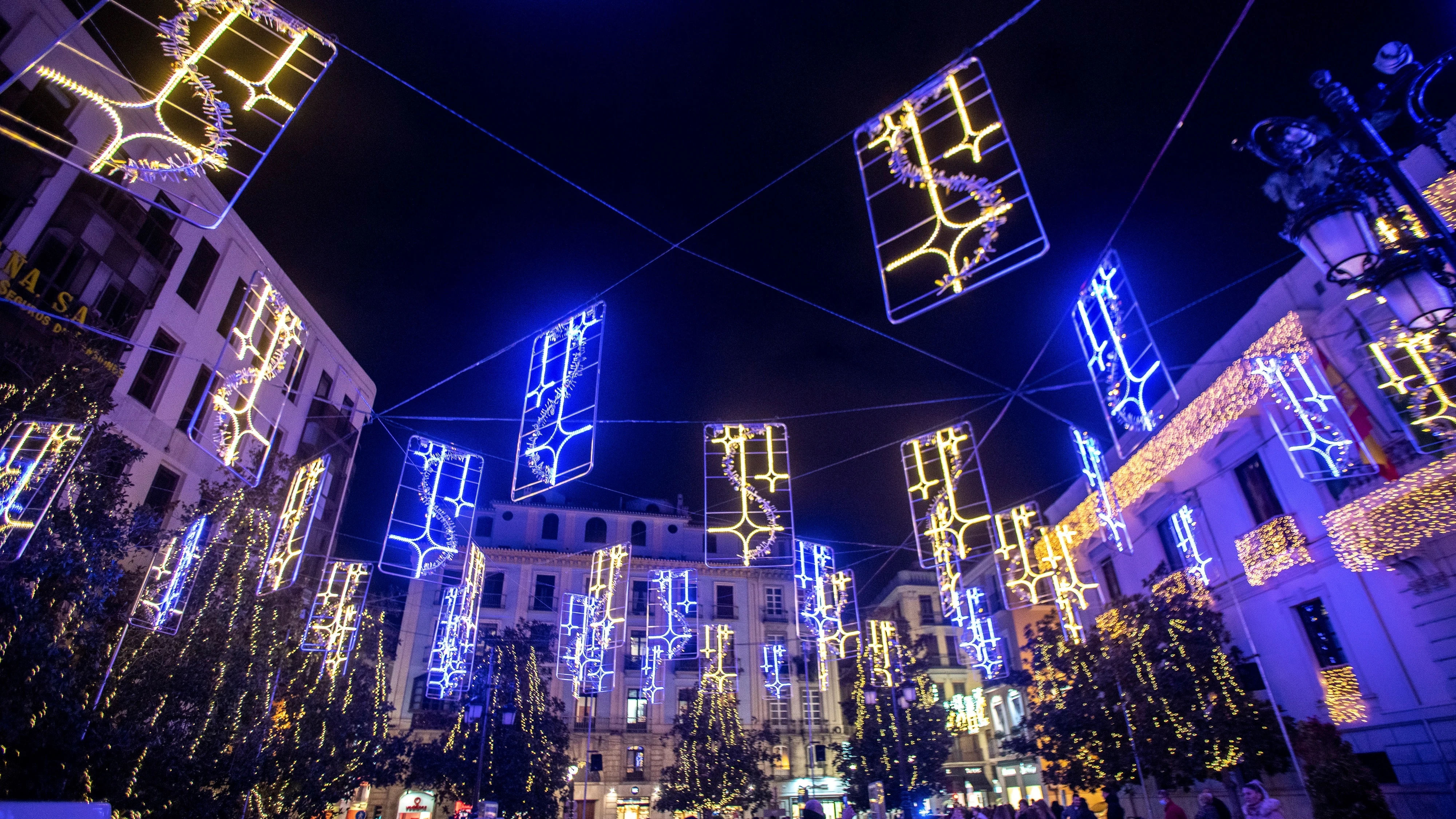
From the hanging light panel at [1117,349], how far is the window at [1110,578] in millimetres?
16564

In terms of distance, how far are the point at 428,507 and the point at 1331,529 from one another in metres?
15.9

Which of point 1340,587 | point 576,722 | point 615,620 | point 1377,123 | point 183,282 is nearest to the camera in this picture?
point 1377,123

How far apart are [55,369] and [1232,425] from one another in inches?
906

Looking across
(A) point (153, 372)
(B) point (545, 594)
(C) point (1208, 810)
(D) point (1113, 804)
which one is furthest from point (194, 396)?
(D) point (1113, 804)

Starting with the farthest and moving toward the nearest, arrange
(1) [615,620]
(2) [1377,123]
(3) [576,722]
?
1. (3) [576,722]
2. (1) [615,620]
3. (2) [1377,123]

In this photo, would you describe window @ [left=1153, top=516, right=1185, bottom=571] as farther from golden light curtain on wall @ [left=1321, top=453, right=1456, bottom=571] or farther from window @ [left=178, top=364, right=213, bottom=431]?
window @ [left=178, top=364, right=213, bottom=431]

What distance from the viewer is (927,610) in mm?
46281

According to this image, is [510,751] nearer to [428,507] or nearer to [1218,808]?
[428,507]

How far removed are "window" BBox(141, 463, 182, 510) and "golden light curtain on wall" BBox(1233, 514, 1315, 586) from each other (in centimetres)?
2796

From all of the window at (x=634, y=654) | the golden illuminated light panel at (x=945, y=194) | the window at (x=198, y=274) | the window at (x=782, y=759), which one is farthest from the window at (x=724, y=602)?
the golden illuminated light panel at (x=945, y=194)

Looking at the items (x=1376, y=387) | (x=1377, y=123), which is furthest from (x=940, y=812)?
(x=1377, y=123)

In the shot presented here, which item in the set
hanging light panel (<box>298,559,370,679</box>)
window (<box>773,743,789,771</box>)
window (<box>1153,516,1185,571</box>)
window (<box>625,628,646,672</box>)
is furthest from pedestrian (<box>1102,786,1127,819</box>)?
window (<box>625,628,646,672</box>)

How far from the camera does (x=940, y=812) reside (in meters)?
31.5

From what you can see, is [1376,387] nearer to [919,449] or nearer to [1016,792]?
[919,449]
